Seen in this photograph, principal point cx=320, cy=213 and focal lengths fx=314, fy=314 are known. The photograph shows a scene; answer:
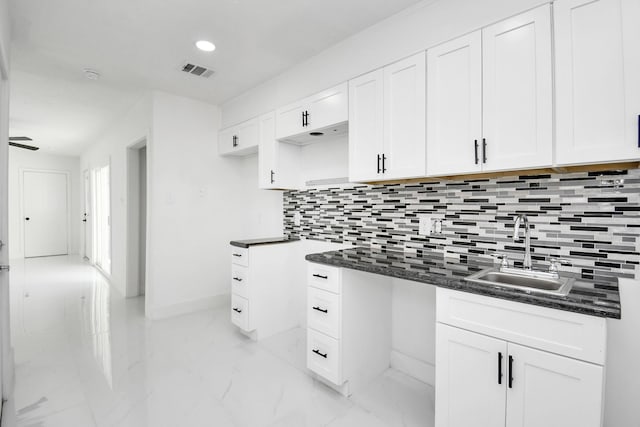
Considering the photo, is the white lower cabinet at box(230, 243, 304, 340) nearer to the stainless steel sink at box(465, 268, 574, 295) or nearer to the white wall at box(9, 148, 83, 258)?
the stainless steel sink at box(465, 268, 574, 295)

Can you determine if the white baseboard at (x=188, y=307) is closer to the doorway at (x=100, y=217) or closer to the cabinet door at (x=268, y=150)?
the cabinet door at (x=268, y=150)

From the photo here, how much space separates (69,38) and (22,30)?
0.91ft

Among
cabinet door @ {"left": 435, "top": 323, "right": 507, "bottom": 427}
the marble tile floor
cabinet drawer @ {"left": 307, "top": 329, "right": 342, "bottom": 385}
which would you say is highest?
cabinet door @ {"left": 435, "top": 323, "right": 507, "bottom": 427}

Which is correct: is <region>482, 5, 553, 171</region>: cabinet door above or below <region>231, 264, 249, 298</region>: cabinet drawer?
above

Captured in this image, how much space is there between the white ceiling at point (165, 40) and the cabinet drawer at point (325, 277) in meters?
1.73

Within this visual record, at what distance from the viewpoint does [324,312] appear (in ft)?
7.00

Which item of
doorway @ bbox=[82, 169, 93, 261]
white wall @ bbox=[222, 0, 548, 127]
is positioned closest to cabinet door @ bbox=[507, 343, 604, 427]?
white wall @ bbox=[222, 0, 548, 127]

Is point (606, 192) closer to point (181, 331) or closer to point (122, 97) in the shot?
point (181, 331)

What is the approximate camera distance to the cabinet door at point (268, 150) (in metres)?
3.06

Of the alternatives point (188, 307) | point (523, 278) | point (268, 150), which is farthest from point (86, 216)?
point (523, 278)

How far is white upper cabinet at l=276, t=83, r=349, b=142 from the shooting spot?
7.97 feet

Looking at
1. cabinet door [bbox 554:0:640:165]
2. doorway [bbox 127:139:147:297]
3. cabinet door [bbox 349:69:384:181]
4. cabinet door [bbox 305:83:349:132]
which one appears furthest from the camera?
doorway [bbox 127:139:147:297]

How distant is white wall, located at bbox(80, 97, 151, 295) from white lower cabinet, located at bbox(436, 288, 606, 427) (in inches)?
148

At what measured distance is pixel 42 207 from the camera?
24.6 ft
